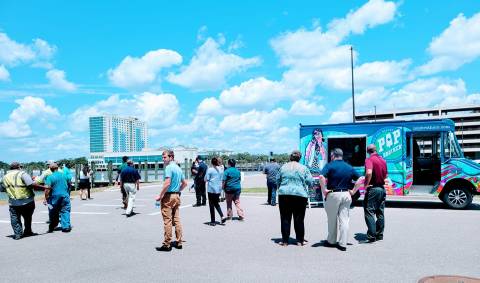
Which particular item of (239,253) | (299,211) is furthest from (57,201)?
(299,211)

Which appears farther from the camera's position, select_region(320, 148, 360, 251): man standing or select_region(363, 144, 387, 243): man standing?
select_region(363, 144, 387, 243): man standing

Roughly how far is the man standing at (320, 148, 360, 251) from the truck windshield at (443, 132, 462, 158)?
6771 millimetres

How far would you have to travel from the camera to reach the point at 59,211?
1025 cm

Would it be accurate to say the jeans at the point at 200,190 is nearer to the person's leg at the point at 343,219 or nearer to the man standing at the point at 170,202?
the man standing at the point at 170,202

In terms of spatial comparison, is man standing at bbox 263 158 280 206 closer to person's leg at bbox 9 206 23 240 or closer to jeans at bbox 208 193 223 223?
jeans at bbox 208 193 223 223

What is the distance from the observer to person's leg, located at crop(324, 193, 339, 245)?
7.75 meters

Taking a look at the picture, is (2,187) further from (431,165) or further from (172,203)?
(431,165)

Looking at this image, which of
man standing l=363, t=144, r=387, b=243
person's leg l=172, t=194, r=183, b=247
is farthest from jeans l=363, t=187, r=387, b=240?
person's leg l=172, t=194, r=183, b=247

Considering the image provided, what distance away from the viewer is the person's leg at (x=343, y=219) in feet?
24.9

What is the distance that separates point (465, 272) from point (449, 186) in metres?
7.75

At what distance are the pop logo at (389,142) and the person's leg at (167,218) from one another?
842 centimetres

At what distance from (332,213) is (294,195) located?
808 millimetres

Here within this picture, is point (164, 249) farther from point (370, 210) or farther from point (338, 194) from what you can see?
point (370, 210)

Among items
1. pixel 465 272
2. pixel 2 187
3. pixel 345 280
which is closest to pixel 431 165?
pixel 465 272
